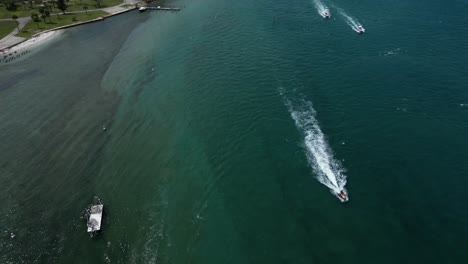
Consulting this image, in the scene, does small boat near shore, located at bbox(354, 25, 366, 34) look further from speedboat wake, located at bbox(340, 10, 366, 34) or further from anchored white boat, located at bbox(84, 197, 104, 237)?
anchored white boat, located at bbox(84, 197, 104, 237)

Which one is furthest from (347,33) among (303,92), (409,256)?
(409,256)

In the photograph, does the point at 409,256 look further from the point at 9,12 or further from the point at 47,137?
the point at 9,12

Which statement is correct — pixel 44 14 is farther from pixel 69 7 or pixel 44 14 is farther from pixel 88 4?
pixel 88 4

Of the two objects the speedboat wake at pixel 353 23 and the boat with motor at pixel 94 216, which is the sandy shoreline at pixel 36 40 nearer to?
the boat with motor at pixel 94 216

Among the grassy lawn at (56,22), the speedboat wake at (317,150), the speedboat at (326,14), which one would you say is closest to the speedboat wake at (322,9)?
the speedboat at (326,14)

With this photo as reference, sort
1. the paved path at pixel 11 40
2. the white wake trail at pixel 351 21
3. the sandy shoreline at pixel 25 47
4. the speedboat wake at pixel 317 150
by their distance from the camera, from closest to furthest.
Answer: the speedboat wake at pixel 317 150, the sandy shoreline at pixel 25 47, the white wake trail at pixel 351 21, the paved path at pixel 11 40

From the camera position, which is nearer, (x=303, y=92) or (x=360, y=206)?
(x=360, y=206)
